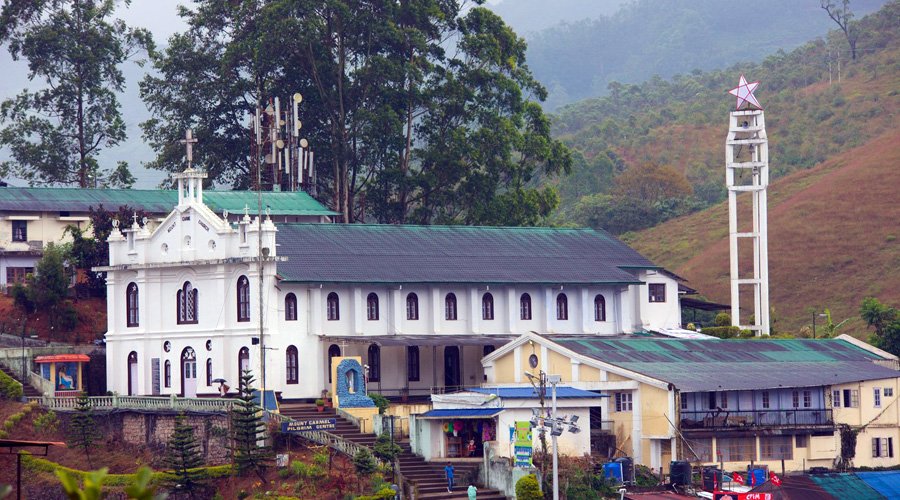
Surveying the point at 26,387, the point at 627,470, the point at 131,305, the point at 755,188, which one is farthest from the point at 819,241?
the point at 26,387

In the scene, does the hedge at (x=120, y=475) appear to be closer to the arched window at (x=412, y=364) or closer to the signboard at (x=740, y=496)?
the arched window at (x=412, y=364)

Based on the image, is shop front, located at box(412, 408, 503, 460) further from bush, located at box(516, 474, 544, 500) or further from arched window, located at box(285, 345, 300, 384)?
arched window, located at box(285, 345, 300, 384)

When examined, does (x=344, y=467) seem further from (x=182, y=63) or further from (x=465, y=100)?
(x=182, y=63)

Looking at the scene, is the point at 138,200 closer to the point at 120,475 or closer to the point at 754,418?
the point at 120,475

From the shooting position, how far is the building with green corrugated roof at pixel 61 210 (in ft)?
258

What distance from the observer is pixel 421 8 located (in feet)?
286

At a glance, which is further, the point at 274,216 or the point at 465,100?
the point at 465,100

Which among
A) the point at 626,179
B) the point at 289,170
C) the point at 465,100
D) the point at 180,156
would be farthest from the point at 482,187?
the point at 626,179

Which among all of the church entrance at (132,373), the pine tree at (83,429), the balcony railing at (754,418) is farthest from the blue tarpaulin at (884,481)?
the church entrance at (132,373)

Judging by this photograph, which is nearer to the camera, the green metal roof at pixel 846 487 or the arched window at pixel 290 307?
the green metal roof at pixel 846 487

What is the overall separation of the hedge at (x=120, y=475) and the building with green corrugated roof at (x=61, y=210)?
20897 mm

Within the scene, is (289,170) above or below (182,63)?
below

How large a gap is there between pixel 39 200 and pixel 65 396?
18363 mm

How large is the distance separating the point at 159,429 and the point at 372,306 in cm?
1086
